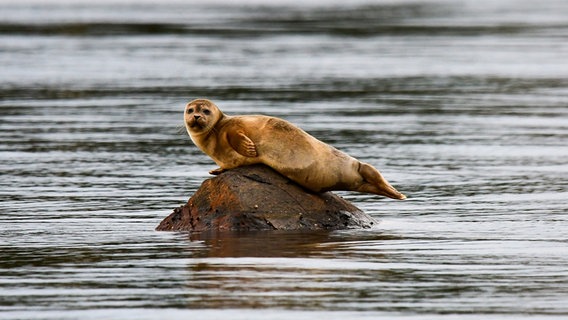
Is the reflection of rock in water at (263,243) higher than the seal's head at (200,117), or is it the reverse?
the seal's head at (200,117)

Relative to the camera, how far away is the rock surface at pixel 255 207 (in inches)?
532

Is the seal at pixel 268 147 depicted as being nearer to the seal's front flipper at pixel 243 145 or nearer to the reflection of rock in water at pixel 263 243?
the seal's front flipper at pixel 243 145

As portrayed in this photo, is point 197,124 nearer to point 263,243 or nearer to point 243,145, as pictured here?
point 243,145

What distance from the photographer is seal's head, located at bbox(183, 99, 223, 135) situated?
44.8ft

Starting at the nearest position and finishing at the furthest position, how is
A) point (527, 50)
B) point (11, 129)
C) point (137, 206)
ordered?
1. point (137, 206)
2. point (11, 129)
3. point (527, 50)

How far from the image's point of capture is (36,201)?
15.9 m

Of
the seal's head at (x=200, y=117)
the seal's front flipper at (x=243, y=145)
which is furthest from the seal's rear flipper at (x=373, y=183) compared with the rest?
the seal's head at (x=200, y=117)

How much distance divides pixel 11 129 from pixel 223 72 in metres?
10.4

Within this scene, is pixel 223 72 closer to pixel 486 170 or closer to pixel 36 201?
pixel 486 170

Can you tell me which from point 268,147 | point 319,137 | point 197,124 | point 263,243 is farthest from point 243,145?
point 319,137

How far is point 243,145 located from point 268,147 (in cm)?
21

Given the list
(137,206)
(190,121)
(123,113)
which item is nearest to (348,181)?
(190,121)

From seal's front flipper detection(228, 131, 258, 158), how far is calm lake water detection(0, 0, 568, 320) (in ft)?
2.70

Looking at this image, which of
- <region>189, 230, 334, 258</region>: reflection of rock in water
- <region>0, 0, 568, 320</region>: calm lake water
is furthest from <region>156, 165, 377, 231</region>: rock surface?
<region>0, 0, 568, 320</region>: calm lake water
